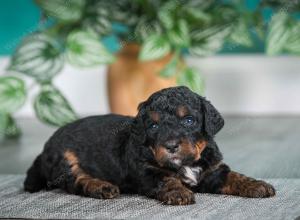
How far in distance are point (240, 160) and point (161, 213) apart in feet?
4.34

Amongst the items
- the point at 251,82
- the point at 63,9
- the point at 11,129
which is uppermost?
the point at 63,9

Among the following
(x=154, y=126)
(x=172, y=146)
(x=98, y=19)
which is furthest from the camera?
(x=98, y=19)

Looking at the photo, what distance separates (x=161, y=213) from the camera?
2.10 meters

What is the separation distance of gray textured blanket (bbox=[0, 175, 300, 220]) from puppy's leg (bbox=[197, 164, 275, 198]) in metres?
0.03

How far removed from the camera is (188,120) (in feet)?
7.47

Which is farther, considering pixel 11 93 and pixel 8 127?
pixel 8 127

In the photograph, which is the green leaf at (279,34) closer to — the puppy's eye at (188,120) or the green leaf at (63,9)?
the green leaf at (63,9)

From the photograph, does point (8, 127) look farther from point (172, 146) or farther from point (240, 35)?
point (172, 146)

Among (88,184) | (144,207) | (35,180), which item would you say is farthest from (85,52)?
(144,207)

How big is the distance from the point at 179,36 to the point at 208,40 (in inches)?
8.3

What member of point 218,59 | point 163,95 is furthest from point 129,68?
point 163,95

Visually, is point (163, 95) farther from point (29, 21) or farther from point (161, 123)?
point (29, 21)

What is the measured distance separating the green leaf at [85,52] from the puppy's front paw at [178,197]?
1565mm

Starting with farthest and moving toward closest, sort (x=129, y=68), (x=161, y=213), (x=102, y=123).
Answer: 1. (x=129, y=68)
2. (x=102, y=123)
3. (x=161, y=213)
